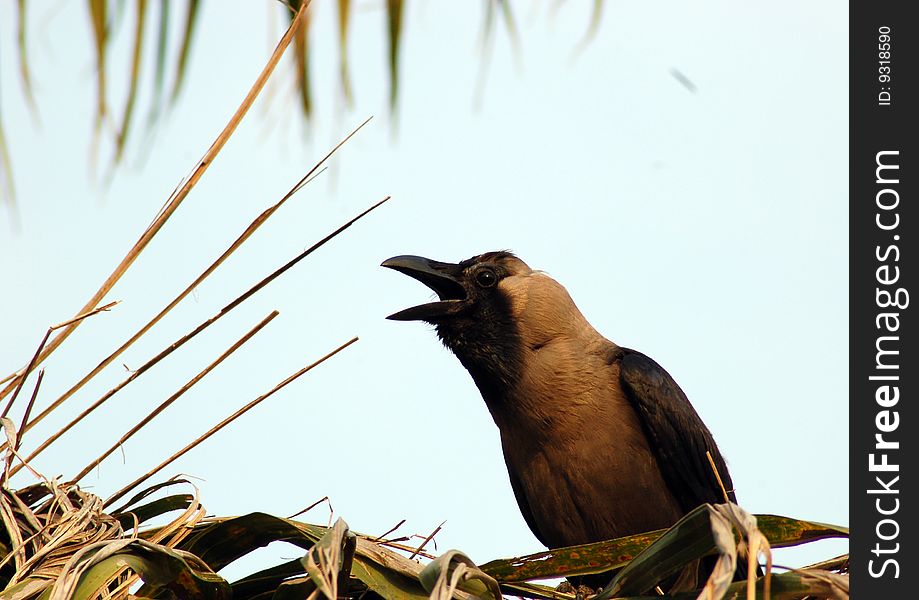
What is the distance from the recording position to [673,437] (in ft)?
15.3

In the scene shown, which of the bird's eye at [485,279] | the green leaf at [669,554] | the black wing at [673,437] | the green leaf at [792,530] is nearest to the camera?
the green leaf at [669,554]

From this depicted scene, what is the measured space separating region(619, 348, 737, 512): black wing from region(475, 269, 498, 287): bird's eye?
840 mm

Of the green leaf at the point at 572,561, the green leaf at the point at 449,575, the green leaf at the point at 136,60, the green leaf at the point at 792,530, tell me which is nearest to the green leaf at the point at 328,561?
the green leaf at the point at 449,575

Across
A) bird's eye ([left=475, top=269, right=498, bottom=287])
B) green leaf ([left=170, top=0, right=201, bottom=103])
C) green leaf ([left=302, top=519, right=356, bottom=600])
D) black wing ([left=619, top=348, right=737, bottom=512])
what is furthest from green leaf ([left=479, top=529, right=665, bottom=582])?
bird's eye ([left=475, top=269, right=498, bottom=287])

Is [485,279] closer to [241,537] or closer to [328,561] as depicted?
[241,537]

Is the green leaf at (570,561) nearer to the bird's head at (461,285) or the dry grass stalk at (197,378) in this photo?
the dry grass stalk at (197,378)

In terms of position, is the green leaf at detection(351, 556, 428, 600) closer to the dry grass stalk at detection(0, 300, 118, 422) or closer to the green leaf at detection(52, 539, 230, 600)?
the green leaf at detection(52, 539, 230, 600)

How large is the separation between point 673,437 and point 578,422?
1.41ft

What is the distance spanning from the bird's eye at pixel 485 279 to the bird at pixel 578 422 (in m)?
0.12

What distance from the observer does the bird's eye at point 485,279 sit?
17.1 feet

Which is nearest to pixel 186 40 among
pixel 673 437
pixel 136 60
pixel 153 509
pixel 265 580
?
pixel 136 60
